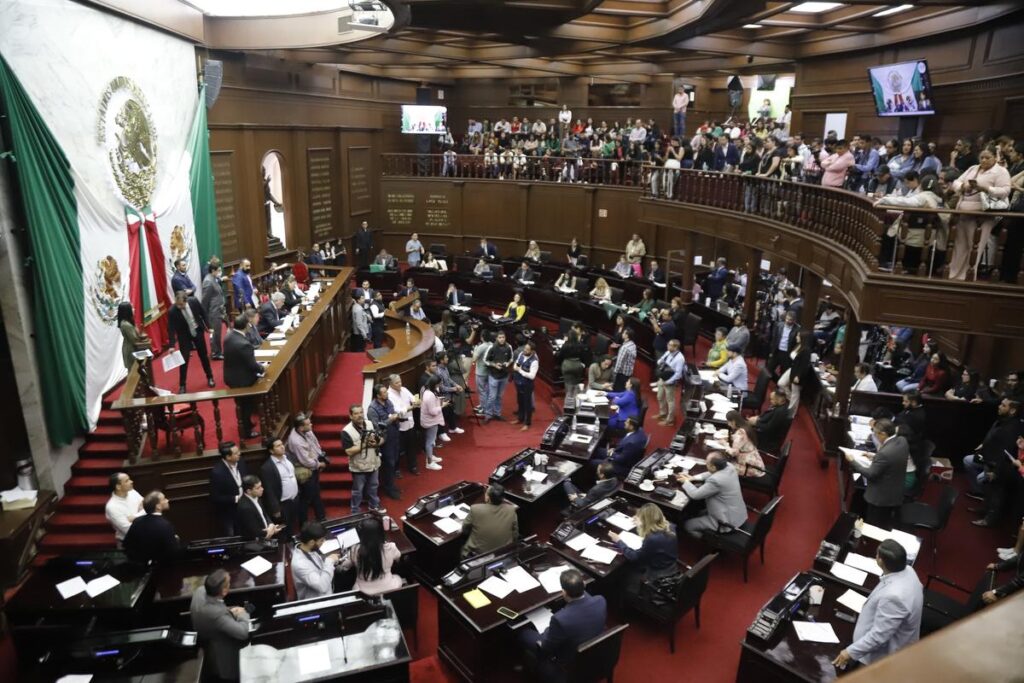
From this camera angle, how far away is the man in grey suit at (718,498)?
723 centimetres

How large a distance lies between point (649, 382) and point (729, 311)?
3.00 meters

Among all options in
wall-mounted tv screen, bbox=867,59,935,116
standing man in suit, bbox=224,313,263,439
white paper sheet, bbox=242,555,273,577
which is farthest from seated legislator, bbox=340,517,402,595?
wall-mounted tv screen, bbox=867,59,935,116

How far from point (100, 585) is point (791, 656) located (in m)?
5.86

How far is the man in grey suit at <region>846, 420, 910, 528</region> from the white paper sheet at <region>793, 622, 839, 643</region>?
2280mm

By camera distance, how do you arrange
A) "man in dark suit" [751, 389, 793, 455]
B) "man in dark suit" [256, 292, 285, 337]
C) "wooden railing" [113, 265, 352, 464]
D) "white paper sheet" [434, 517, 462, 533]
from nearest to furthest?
1. "white paper sheet" [434, 517, 462, 533]
2. "wooden railing" [113, 265, 352, 464]
3. "man in dark suit" [751, 389, 793, 455]
4. "man in dark suit" [256, 292, 285, 337]

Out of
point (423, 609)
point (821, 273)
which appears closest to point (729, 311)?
point (821, 273)

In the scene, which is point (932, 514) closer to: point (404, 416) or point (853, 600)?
point (853, 600)

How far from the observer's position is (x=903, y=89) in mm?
12234

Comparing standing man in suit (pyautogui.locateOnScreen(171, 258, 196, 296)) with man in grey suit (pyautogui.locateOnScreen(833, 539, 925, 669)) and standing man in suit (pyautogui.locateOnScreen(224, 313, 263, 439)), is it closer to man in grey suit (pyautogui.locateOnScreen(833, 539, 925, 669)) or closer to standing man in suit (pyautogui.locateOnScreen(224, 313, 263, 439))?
standing man in suit (pyautogui.locateOnScreen(224, 313, 263, 439))

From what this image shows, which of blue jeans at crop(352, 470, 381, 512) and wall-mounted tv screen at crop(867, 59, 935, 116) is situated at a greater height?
wall-mounted tv screen at crop(867, 59, 935, 116)

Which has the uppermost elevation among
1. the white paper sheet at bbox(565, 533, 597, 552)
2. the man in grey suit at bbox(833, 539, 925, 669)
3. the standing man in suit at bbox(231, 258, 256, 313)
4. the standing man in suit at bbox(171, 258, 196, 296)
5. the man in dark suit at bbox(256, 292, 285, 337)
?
the standing man in suit at bbox(171, 258, 196, 296)

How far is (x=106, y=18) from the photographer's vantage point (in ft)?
32.0

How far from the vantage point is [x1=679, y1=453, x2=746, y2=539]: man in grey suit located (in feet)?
23.7

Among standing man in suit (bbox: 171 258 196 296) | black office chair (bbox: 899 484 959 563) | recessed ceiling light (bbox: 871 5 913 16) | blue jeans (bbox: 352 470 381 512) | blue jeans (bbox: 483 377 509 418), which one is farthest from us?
recessed ceiling light (bbox: 871 5 913 16)
